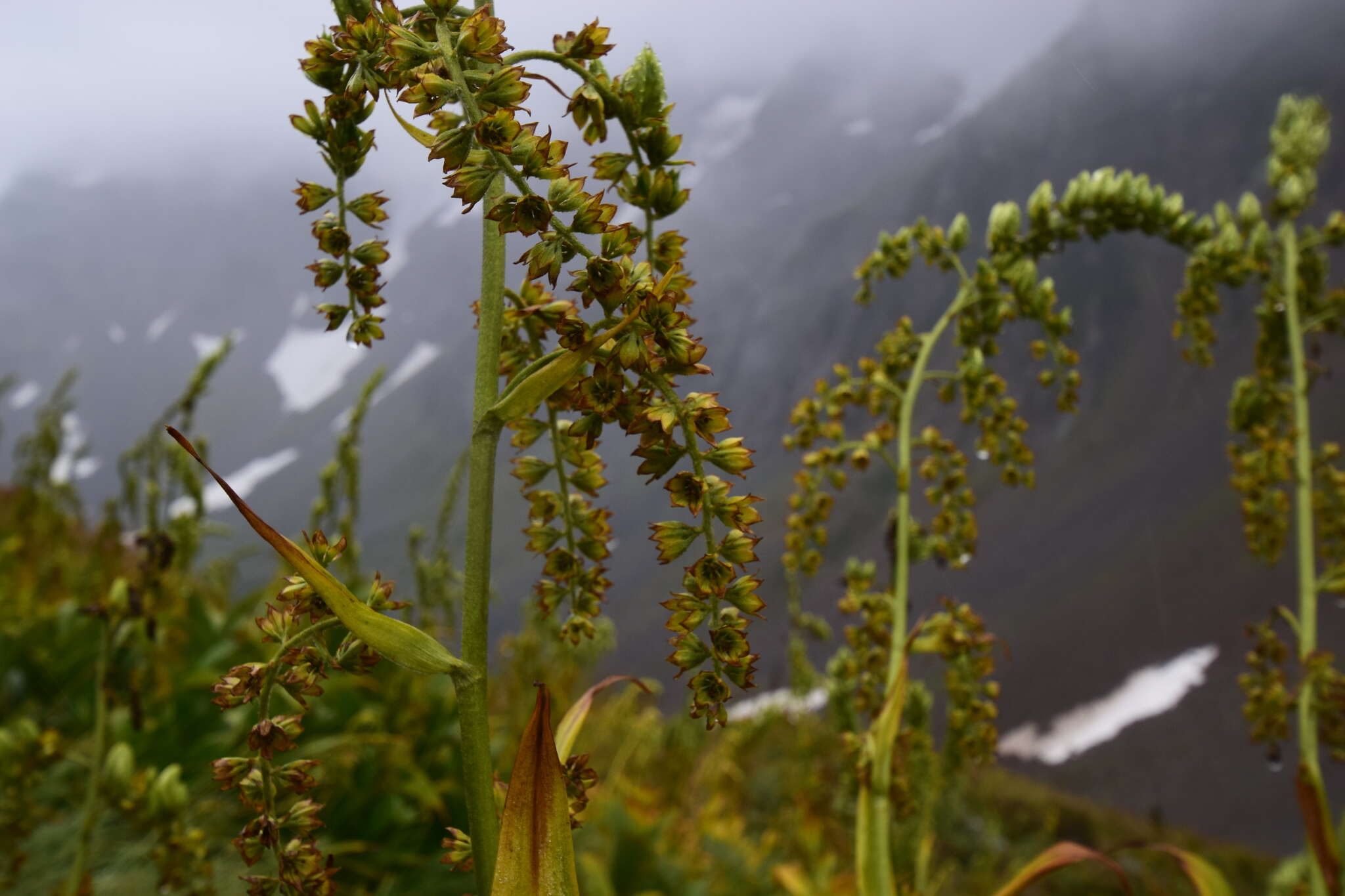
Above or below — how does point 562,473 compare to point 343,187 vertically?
below

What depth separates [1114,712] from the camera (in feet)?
9.39

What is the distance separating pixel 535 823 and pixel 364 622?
11cm

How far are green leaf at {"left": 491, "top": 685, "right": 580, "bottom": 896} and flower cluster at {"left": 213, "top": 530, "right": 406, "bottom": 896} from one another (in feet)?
0.29

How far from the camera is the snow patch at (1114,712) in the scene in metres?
2.68

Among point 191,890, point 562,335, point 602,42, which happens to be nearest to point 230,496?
point 562,335

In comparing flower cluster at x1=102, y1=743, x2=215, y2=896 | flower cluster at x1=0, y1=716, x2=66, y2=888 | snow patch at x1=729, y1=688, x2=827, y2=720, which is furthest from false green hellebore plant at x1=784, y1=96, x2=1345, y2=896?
snow patch at x1=729, y1=688, x2=827, y2=720

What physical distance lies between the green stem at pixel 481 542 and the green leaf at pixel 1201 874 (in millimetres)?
763

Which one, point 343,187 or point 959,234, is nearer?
point 343,187

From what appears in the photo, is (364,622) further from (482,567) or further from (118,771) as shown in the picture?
(118,771)

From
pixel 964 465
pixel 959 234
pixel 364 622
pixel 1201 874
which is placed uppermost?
pixel 959 234

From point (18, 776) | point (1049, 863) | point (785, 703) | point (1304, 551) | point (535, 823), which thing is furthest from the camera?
point (785, 703)

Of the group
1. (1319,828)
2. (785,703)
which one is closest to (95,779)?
(1319,828)

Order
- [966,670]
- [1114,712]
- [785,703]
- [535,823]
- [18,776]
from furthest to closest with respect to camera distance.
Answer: [785,703]
[1114,712]
[966,670]
[18,776]
[535,823]

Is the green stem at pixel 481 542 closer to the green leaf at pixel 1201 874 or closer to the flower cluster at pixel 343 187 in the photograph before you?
the flower cluster at pixel 343 187
